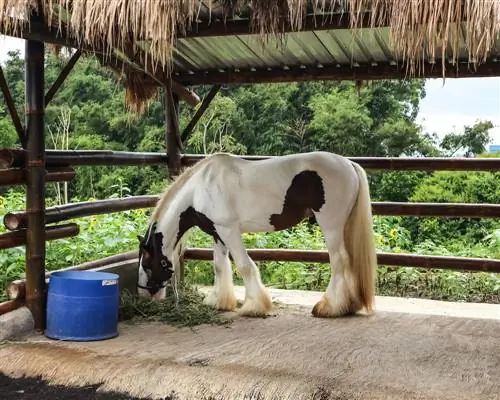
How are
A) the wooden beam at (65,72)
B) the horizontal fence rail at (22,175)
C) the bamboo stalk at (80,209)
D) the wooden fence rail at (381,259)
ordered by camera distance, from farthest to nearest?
the wooden fence rail at (381,259)
the wooden beam at (65,72)
the bamboo stalk at (80,209)
the horizontal fence rail at (22,175)

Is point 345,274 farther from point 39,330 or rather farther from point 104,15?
point 104,15

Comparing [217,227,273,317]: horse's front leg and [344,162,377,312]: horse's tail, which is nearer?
[344,162,377,312]: horse's tail

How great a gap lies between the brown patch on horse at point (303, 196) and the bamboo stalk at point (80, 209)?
133cm

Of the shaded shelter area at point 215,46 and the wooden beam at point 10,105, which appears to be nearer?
the shaded shelter area at point 215,46

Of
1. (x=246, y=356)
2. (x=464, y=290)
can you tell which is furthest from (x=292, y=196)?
(x=464, y=290)

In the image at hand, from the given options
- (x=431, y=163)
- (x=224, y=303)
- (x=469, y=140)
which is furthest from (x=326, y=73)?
(x=469, y=140)

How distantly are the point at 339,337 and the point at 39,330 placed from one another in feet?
6.54

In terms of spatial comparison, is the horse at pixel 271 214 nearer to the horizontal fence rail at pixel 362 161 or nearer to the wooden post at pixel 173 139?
the horizontal fence rail at pixel 362 161

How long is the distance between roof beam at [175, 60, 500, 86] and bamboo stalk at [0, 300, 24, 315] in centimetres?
266

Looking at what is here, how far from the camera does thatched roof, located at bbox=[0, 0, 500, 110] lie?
2.83 meters

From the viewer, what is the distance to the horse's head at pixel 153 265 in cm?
480

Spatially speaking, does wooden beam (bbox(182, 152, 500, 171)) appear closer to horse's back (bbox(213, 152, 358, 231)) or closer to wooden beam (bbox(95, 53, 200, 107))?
horse's back (bbox(213, 152, 358, 231))

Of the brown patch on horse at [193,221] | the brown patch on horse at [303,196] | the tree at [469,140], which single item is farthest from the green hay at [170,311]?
the tree at [469,140]

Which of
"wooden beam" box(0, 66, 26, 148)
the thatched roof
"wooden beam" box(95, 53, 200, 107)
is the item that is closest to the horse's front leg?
"wooden beam" box(95, 53, 200, 107)
